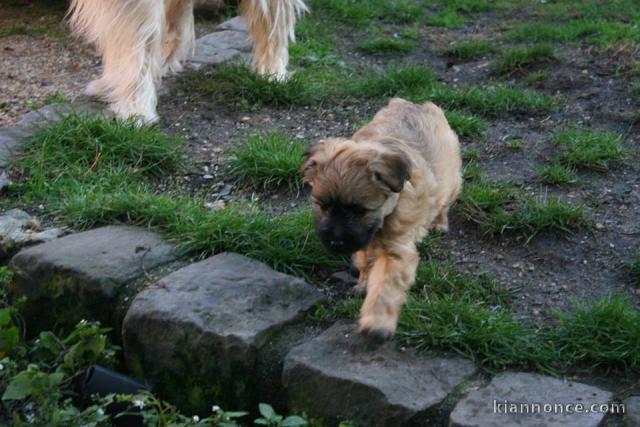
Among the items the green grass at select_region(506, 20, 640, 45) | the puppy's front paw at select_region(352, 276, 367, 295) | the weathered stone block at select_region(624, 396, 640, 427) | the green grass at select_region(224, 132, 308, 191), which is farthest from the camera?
the green grass at select_region(506, 20, 640, 45)

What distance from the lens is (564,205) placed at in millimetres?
4539

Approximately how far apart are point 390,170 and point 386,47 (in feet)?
13.4

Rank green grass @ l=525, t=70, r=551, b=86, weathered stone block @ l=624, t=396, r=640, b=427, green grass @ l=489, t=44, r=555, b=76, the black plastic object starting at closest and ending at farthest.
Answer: weathered stone block @ l=624, t=396, r=640, b=427 < the black plastic object < green grass @ l=525, t=70, r=551, b=86 < green grass @ l=489, t=44, r=555, b=76

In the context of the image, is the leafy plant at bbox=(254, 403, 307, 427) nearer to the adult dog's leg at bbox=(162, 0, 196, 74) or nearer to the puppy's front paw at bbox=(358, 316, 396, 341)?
the puppy's front paw at bbox=(358, 316, 396, 341)

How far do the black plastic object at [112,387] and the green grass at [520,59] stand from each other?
3.92m

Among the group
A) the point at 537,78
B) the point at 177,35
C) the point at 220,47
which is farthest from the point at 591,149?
the point at 220,47

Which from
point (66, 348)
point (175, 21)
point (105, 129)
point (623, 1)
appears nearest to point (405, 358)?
point (66, 348)

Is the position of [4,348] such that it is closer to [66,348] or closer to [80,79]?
[66,348]

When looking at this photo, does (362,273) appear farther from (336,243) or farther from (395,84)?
(395,84)

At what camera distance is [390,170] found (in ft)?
11.7

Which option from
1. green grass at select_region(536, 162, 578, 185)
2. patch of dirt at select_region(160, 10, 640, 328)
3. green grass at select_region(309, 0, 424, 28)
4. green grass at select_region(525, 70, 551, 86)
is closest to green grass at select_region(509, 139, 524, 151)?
patch of dirt at select_region(160, 10, 640, 328)

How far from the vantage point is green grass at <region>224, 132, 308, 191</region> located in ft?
16.5

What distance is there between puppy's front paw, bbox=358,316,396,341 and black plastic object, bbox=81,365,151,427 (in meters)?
0.94

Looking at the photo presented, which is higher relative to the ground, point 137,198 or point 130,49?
point 130,49
